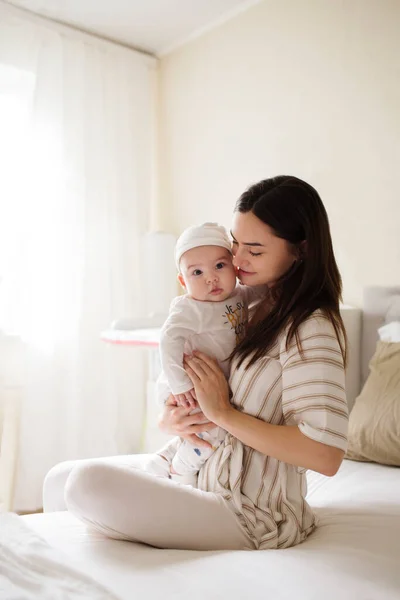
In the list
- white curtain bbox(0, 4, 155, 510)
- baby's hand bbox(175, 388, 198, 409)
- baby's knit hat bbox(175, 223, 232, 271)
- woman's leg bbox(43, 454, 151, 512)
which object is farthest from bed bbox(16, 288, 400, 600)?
white curtain bbox(0, 4, 155, 510)

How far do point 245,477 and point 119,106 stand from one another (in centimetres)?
248

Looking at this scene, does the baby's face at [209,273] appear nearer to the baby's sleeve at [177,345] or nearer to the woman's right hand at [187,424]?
the baby's sleeve at [177,345]

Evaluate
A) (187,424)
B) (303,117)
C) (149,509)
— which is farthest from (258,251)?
(303,117)

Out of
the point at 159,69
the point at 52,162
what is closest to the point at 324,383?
the point at 52,162

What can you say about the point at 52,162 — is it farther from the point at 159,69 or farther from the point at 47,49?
the point at 159,69

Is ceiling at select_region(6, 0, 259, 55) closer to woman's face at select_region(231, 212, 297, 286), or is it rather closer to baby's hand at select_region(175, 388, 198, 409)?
woman's face at select_region(231, 212, 297, 286)

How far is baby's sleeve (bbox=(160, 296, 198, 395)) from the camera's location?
1349mm

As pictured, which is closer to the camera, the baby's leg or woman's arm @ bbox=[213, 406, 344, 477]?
woman's arm @ bbox=[213, 406, 344, 477]

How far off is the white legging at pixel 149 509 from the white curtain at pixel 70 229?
70.2 inches

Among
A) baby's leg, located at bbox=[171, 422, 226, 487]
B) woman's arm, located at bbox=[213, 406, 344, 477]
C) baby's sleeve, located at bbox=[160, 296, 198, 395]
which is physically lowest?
baby's leg, located at bbox=[171, 422, 226, 487]

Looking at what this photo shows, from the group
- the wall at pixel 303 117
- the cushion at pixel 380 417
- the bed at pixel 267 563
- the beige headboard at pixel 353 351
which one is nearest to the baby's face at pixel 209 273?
the bed at pixel 267 563

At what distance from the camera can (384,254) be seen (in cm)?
228

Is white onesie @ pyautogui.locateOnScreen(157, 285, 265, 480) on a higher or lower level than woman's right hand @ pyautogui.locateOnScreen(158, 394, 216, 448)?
higher

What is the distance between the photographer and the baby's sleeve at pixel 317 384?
3.78 feet
